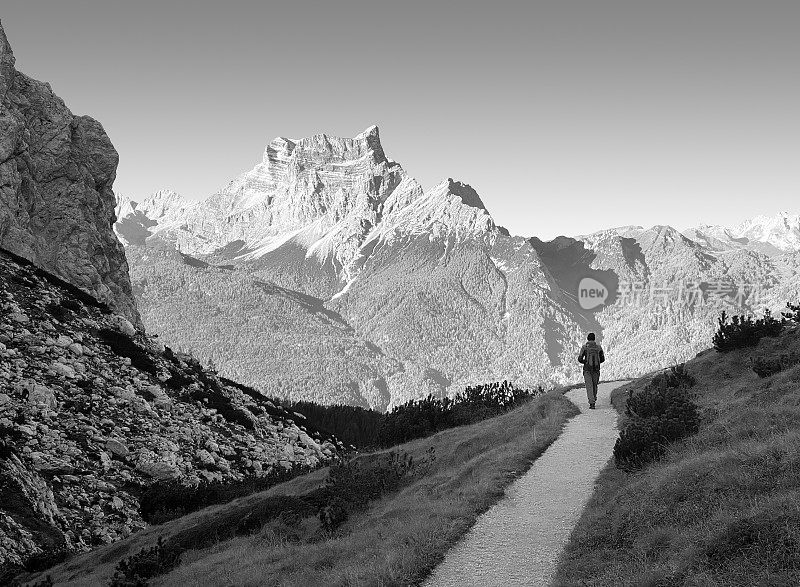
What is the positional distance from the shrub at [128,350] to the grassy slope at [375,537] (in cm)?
1269

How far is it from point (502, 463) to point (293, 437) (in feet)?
74.0

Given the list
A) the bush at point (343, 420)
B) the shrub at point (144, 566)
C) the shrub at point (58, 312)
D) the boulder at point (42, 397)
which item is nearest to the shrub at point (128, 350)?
the shrub at point (58, 312)

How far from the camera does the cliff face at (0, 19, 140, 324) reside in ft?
144

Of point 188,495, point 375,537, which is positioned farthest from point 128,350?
point 375,537

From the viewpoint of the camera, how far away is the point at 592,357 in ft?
73.4

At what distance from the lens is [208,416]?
2889 centimetres

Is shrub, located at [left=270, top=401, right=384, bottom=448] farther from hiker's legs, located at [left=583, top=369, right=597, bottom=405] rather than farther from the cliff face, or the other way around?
hiker's legs, located at [left=583, top=369, right=597, bottom=405]

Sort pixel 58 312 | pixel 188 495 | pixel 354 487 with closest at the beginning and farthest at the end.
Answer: pixel 354 487, pixel 188 495, pixel 58 312

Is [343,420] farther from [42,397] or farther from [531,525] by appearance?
[531,525]

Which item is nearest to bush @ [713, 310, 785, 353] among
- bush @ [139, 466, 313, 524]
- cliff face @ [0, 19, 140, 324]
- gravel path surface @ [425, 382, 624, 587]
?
gravel path surface @ [425, 382, 624, 587]

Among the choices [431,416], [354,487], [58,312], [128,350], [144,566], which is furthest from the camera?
[128,350]

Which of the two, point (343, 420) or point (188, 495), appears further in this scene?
point (343, 420)

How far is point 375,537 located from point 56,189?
180ft

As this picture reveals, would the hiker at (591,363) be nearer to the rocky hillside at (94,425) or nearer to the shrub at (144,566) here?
the shrub at (144,566)
